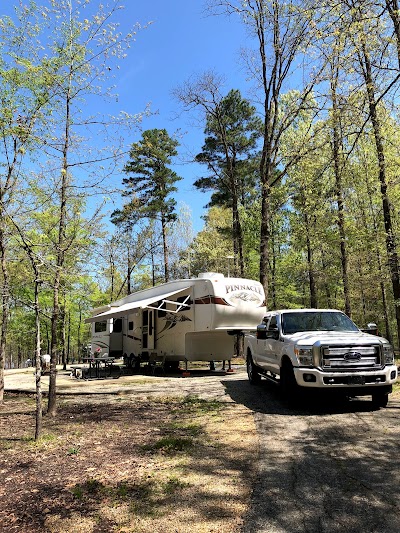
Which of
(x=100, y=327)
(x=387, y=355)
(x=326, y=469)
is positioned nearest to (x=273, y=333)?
(x=387, y=355)

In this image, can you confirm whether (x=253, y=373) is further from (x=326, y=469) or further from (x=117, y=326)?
(x=117, y=326)

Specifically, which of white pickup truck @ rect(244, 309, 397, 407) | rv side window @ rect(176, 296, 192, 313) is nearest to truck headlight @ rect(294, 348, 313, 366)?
white pickup truck @ rect(244, 309, 397, 407)

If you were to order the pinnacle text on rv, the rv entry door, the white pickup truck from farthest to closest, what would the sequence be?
the rv entry door < the pinnacle text on rv < the white pickup truck

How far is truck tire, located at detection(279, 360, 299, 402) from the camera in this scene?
24.7 ft

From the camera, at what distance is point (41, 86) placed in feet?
24.4

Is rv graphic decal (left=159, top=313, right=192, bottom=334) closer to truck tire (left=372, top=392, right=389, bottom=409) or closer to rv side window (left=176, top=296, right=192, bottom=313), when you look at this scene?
rv side window (left=176, top=296, right=192, bottom=313)

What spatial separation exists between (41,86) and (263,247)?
32.2 feet

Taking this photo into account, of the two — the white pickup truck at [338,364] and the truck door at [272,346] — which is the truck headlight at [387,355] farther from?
the truck door at [272,346]

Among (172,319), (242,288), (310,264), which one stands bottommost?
(172,319)

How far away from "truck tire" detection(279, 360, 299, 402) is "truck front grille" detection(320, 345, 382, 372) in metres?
0.66

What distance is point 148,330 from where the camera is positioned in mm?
16953

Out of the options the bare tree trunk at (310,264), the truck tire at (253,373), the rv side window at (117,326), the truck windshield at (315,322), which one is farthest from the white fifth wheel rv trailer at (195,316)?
the bare tree trunk at (310,264)

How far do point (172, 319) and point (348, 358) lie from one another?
8.64 meters

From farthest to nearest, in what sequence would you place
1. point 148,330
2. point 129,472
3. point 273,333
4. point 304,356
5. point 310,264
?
point 310,264
point 148,330
point 273,333
point 304,356
point 129,472
